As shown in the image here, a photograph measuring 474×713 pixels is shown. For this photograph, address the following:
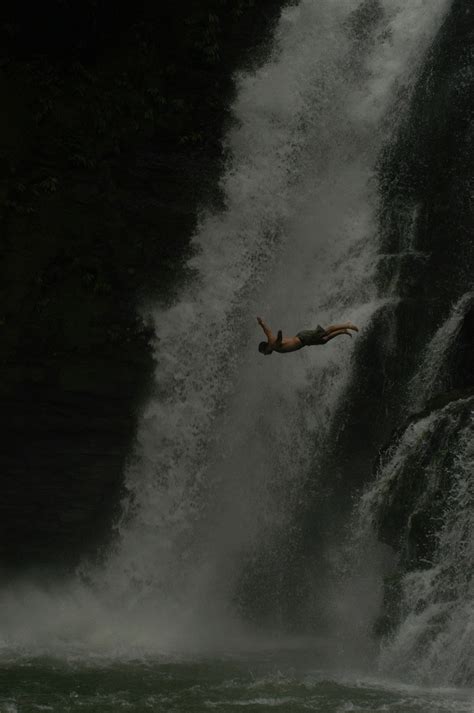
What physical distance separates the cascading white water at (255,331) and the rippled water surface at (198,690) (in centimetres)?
188

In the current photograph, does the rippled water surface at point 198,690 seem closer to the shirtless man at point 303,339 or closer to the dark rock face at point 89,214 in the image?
the shirtless man at point 303,339

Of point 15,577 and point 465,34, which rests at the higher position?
point 465,34

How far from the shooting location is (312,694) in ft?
34.4

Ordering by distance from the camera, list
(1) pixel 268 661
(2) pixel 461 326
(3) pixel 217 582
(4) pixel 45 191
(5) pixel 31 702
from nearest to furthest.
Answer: (5) pixel 31 702, (1) pixel 268 661, (2) pixel 461 326, (3) pixel 217 582, (4) pixel 45 191

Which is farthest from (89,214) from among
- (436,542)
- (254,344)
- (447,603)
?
(447,603)

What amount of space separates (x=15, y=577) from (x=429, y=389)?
7388 mm

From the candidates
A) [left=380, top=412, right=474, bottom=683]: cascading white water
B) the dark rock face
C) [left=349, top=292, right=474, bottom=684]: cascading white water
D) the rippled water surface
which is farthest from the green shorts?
the dark rock face

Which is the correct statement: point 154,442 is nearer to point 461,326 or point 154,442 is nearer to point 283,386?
point 283,386

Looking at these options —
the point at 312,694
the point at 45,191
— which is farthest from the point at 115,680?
the point at 45,191

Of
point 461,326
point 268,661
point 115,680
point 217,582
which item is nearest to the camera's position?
point 115,680

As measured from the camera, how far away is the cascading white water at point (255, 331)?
49.8 ft

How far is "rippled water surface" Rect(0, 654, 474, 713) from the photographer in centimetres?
996

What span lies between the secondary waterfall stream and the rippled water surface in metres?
1.71

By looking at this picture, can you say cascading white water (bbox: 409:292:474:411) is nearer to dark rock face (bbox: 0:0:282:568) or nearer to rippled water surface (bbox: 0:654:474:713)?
rippled water surface (bbox: 0:654:474:713)
